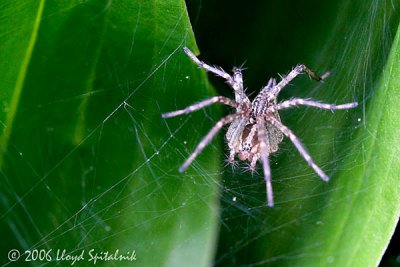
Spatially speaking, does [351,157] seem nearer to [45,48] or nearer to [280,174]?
[280,174]

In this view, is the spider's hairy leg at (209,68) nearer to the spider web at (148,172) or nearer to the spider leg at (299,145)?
the spider web at (148,172)

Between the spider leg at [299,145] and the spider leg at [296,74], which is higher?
the spider leg at [296,74]

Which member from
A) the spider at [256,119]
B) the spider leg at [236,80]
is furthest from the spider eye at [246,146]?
the spider leg at [236,80]

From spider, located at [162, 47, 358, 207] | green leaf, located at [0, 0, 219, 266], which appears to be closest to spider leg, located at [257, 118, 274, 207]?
spider, located at [162, 47, 358, 207]

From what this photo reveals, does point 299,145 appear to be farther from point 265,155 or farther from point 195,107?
point 195,107

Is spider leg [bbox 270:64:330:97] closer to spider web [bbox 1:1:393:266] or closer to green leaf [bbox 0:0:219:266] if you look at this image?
spider web [bbox 1:1:393:266]

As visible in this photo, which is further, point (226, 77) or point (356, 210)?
point (226, 77)

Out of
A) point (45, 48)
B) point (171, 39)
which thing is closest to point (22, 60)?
point (45, 48)

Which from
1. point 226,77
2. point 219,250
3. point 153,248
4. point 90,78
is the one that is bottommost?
point 219,250

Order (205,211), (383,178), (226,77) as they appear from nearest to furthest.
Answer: (383,178), (205,211), (226,77)
